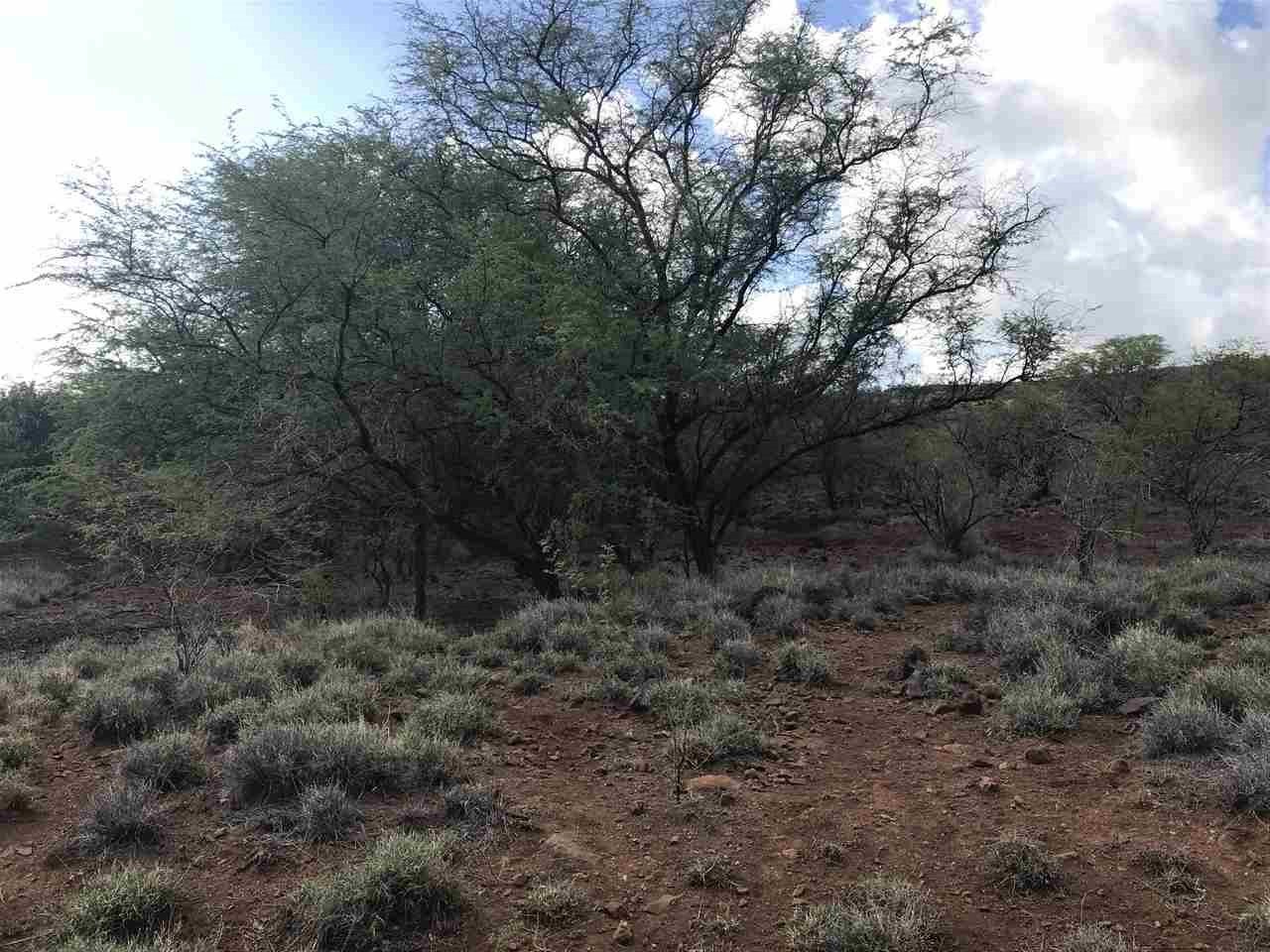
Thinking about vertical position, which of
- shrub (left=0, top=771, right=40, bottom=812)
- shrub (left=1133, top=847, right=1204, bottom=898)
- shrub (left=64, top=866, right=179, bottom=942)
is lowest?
shrub (left=1133, top=847, right=1204, bottom=898)

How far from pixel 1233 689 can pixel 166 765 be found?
234 inches

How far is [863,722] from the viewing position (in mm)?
5148

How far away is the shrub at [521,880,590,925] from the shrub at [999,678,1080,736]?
9.45 feet

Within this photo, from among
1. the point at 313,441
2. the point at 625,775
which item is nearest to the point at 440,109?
the point at 313,441

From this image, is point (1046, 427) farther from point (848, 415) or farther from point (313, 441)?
point (313, 441)

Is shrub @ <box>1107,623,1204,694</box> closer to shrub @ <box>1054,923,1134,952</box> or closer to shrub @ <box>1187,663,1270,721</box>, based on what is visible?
shrub @ <box>1187,663,1270,721</box>

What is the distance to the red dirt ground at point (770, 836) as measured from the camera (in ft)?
9.89

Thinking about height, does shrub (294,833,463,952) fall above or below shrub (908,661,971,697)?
below

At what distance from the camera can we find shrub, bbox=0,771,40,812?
4.08m

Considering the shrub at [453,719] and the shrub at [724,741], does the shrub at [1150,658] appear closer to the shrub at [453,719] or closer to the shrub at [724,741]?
the shrub at [724,741]

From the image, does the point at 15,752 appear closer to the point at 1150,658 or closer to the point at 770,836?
the point at 770,836

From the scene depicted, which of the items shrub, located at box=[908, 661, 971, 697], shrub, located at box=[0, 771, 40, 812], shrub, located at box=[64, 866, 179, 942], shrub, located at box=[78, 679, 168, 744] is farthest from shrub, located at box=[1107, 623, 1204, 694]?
shrub, located at box=[0, 771, 40, 812]

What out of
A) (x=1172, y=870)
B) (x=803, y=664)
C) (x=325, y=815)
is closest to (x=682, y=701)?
(x=803, y=664)

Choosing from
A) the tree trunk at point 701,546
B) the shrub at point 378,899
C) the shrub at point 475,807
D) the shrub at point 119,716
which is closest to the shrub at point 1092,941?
the shrub at point 378,899
